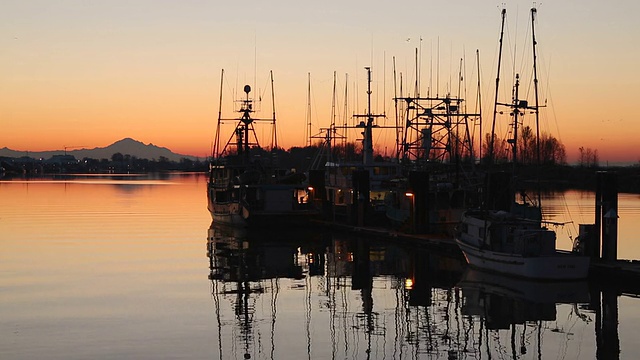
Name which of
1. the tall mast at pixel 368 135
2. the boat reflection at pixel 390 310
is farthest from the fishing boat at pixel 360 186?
the boat reflection at pixel 390 310

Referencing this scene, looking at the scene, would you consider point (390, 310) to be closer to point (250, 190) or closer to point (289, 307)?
point (289, 307)

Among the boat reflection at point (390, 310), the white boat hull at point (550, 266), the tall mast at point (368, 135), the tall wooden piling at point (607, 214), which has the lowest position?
the boat reflection at point (390, 310)

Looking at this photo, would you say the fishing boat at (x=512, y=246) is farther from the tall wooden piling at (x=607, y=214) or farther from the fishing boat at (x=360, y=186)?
the fishing boat at (x=360, y=186)

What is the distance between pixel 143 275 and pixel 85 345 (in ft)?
51.4

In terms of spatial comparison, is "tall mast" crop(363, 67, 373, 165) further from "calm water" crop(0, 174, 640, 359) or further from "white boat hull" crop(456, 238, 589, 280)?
"white boat hull" crop(456, 238, 589, 280)

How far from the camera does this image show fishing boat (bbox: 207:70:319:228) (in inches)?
2579

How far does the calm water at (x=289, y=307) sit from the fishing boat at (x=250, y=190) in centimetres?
1116

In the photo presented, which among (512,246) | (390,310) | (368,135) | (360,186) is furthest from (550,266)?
(368,135)

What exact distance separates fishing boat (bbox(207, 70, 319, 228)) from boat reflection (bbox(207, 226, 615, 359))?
18003 mm

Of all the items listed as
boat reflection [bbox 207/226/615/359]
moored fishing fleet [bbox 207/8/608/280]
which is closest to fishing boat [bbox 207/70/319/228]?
moored fishing fleet [bbox 207/8/608/280]

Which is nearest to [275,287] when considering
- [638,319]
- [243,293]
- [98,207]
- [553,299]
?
[243,293]

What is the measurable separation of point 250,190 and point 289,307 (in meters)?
35.7

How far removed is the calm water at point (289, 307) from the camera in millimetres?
24875

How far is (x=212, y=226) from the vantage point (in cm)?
7162
